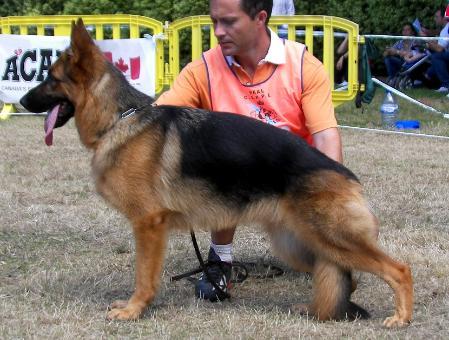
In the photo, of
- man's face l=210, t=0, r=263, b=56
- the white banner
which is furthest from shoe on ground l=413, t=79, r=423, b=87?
man's face l=210, t=0, r=263, b=56

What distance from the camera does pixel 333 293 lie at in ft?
13.5

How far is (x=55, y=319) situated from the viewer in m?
4.08

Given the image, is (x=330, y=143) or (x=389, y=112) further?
(x=389, y=112)

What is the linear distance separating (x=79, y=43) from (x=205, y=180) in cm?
93

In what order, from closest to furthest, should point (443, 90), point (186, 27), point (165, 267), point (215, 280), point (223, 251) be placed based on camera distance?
point (215, 280), point (223, 251), point (165, 267), point (186, 27), point (443, 90)

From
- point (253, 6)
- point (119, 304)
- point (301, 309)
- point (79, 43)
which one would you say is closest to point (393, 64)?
point (253, 6)

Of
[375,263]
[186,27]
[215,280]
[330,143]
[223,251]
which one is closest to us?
[375,263]

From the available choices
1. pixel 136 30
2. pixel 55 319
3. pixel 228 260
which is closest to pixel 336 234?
pixel 228 260

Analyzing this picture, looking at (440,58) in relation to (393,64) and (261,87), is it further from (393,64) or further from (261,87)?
(261,87)

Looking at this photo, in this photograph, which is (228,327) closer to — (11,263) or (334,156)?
(334,156)

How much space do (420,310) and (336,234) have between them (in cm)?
73

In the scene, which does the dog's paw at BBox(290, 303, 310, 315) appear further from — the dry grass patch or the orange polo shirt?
the orange polo shirt

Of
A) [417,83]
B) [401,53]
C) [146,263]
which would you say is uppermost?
[146,263]

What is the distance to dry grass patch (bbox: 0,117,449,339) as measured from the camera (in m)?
4.00
